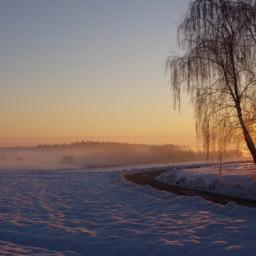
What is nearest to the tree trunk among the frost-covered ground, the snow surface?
the snow surface

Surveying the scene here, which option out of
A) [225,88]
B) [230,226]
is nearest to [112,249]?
[230,226]

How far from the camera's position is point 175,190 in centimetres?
2136

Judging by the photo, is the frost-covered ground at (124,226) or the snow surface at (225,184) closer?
the frost-covered ground at (124,226)

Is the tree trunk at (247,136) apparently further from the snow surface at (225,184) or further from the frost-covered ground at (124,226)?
the frost-covered ground at (124,226)

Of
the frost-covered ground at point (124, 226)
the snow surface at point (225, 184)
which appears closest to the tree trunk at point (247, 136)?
the snow surface at point (225, 184)

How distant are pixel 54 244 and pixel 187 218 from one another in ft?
13.2

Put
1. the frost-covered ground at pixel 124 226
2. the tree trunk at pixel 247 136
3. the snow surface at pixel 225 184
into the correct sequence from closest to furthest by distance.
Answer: the frost-covered ground at pixel 124 226, the snow surface at pixel 225 184, the tree trunk at pixel 247 136

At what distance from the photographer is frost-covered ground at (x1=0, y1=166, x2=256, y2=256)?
10867 mm

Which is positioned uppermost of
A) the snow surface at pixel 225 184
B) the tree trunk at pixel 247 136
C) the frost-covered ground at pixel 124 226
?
the tree trunk at pixel 247 136

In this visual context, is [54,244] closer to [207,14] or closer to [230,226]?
[230,226]

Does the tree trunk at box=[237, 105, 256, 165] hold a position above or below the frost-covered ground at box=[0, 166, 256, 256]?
above

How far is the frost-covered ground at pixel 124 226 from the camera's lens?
1087 cm

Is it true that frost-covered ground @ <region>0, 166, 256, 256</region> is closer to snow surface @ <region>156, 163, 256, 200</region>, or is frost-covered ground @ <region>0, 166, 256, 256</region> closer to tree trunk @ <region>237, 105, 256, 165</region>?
snow surface @ <region>156, 163, 256, 200</region>

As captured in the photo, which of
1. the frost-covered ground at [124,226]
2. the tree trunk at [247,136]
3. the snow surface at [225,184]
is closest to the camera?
the frost-covered ground at [124,226]
